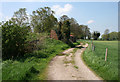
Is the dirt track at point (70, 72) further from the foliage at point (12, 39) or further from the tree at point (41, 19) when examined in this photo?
the tree at point (41, 19)

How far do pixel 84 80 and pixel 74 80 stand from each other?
1.98 feet

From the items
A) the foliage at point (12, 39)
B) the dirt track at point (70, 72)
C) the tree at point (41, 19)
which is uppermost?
the tree at point (41, 19)

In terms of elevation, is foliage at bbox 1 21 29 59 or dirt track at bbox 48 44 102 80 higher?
foliage at bbox 1 21 29 59

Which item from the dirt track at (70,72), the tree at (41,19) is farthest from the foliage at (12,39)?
the tree at (41,19)

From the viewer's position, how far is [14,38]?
43.7ft

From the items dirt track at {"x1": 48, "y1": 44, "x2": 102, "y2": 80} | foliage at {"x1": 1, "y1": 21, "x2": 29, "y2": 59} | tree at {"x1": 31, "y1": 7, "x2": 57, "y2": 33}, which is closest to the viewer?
dirt track at {"x1": 48, "y1": 44, "x2": 102, "y2": 80}

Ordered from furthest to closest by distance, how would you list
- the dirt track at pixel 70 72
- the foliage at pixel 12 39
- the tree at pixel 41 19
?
the tree at pixel 41 19, the foliage at pixel 12 39, the dirt track at pixel 70 72

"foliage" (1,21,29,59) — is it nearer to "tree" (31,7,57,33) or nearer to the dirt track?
the dirt track

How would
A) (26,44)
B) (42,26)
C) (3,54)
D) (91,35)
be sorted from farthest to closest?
(91,35)
(42,26)
(26,44)
(3,54)

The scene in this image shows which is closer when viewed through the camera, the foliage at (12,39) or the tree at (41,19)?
the foliage at (12,39)

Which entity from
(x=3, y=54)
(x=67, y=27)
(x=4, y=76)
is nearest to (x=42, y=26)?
(x=67, y=27)

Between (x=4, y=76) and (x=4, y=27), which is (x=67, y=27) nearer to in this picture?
(x=4, y=27)

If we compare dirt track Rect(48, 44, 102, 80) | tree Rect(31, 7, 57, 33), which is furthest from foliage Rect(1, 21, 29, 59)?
tree Rect(31, 7, 57, 33)

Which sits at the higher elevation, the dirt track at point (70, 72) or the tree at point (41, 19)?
the tree at point (41, 19)
